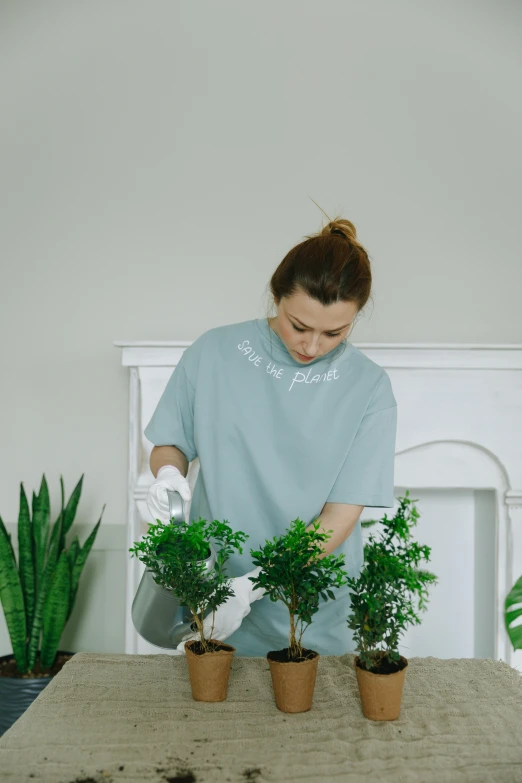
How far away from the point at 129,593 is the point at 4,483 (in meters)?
0.69

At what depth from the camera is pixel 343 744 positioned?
1013 millimetres

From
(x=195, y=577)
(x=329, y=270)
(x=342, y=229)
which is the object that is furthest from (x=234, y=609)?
(x=342, y=229)

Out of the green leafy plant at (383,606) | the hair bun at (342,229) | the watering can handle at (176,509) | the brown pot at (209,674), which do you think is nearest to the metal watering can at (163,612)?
the watering can handle at (176,509)

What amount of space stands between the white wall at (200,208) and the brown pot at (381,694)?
73.7 inches

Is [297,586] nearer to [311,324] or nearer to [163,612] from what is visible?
[163,612]

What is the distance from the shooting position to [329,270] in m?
1.45

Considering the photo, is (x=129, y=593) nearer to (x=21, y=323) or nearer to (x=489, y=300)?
(x=21, y=323)

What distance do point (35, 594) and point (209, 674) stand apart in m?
1.62

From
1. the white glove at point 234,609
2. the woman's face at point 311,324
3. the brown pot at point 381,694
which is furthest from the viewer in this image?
the woman's face at point 311,324

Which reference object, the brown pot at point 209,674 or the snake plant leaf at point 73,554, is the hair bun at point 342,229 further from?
the snake plant leaf at point 73,554

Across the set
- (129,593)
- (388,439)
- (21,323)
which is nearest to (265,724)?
(388,439)

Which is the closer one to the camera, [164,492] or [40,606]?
[164,492]

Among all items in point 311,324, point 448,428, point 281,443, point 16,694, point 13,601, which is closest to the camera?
point 311,324

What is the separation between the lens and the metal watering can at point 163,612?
125 cm
